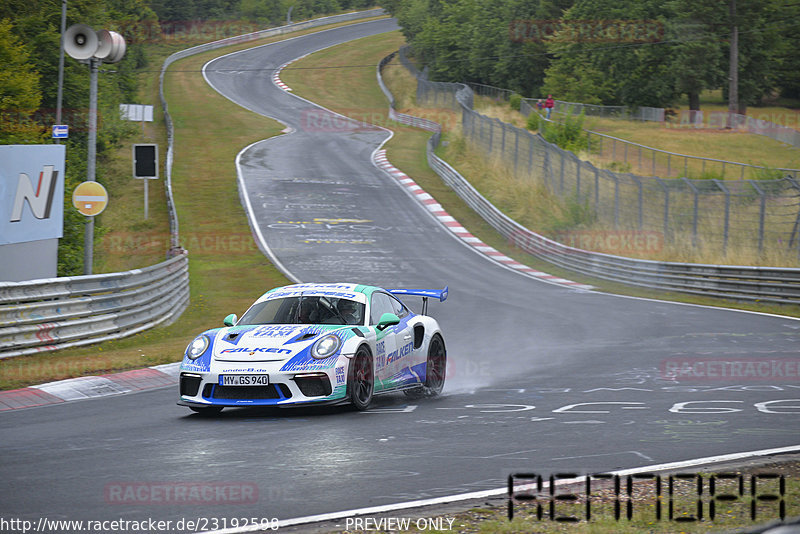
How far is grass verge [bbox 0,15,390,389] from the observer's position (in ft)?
45.5

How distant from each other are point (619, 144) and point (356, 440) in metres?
48.4

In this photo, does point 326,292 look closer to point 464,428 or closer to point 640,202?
point 464,428

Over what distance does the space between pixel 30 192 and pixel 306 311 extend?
760 centimetres

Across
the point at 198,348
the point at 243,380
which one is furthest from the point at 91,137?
the point at 243,380

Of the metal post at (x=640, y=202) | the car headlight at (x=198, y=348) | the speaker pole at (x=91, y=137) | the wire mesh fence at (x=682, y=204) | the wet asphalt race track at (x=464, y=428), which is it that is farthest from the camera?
the metal post at (x=640, y=202)

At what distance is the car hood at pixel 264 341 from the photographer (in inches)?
372

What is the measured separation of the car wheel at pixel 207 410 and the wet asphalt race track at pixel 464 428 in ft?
0.57

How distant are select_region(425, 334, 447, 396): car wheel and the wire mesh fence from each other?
12740 millimetres

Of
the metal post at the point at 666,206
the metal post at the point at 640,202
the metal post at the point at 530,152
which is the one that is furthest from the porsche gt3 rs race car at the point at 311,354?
the metal post at the point at 530,152

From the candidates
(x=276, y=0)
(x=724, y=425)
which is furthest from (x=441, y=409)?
(x=276, y=0)

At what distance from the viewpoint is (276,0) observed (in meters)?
118

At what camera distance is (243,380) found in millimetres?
9266

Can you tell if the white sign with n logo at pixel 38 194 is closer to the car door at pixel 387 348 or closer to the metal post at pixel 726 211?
the car door at pixel 387 348

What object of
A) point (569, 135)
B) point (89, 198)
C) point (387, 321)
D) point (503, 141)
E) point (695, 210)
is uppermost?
point (569, 135)
